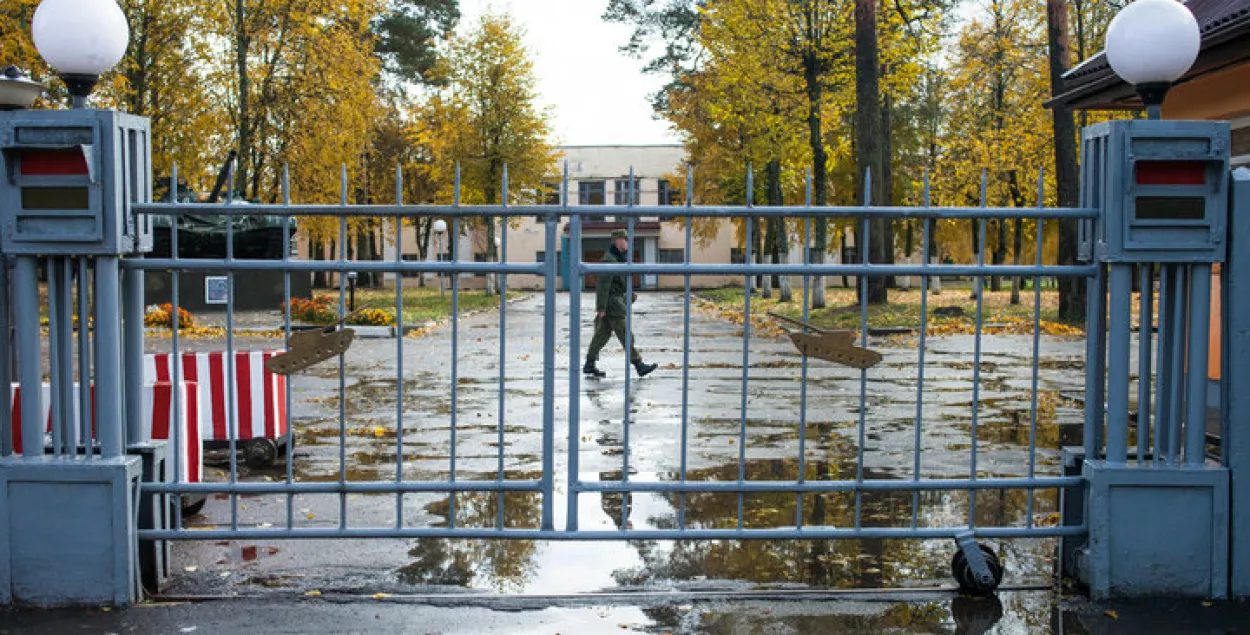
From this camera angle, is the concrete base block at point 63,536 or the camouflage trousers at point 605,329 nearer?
the concrete base block at point 63,536

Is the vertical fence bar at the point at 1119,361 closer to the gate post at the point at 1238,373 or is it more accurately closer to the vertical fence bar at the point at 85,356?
the gate post at the point at 1238,373

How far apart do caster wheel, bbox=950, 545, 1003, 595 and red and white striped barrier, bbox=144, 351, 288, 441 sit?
5483 mm

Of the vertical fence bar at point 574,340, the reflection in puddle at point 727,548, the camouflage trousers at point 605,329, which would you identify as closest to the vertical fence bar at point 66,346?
the reflection in puddle at point 727,548

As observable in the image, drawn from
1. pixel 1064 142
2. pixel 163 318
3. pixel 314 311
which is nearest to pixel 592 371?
pixel 314 311

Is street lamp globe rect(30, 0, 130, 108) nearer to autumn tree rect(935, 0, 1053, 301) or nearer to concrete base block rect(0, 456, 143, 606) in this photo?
concrete base block rect(0, 456, 143, 606)

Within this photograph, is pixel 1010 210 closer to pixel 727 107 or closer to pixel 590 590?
pixel 590 590

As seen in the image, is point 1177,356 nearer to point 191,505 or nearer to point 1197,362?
point 1197,362

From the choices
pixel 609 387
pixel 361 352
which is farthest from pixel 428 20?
pixel 609 387

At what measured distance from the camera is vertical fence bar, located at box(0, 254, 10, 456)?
209 inches

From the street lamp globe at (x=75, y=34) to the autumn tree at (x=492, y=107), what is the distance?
45025mm

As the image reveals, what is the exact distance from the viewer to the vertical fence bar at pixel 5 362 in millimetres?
5312

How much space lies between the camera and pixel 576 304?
5617 mm

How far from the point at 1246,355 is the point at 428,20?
5454 cm

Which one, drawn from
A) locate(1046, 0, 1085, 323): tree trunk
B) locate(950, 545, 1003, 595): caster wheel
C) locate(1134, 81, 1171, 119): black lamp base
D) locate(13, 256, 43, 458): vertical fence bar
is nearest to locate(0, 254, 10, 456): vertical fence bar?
locate(13, 256, 43, 458): vertical fence bar
